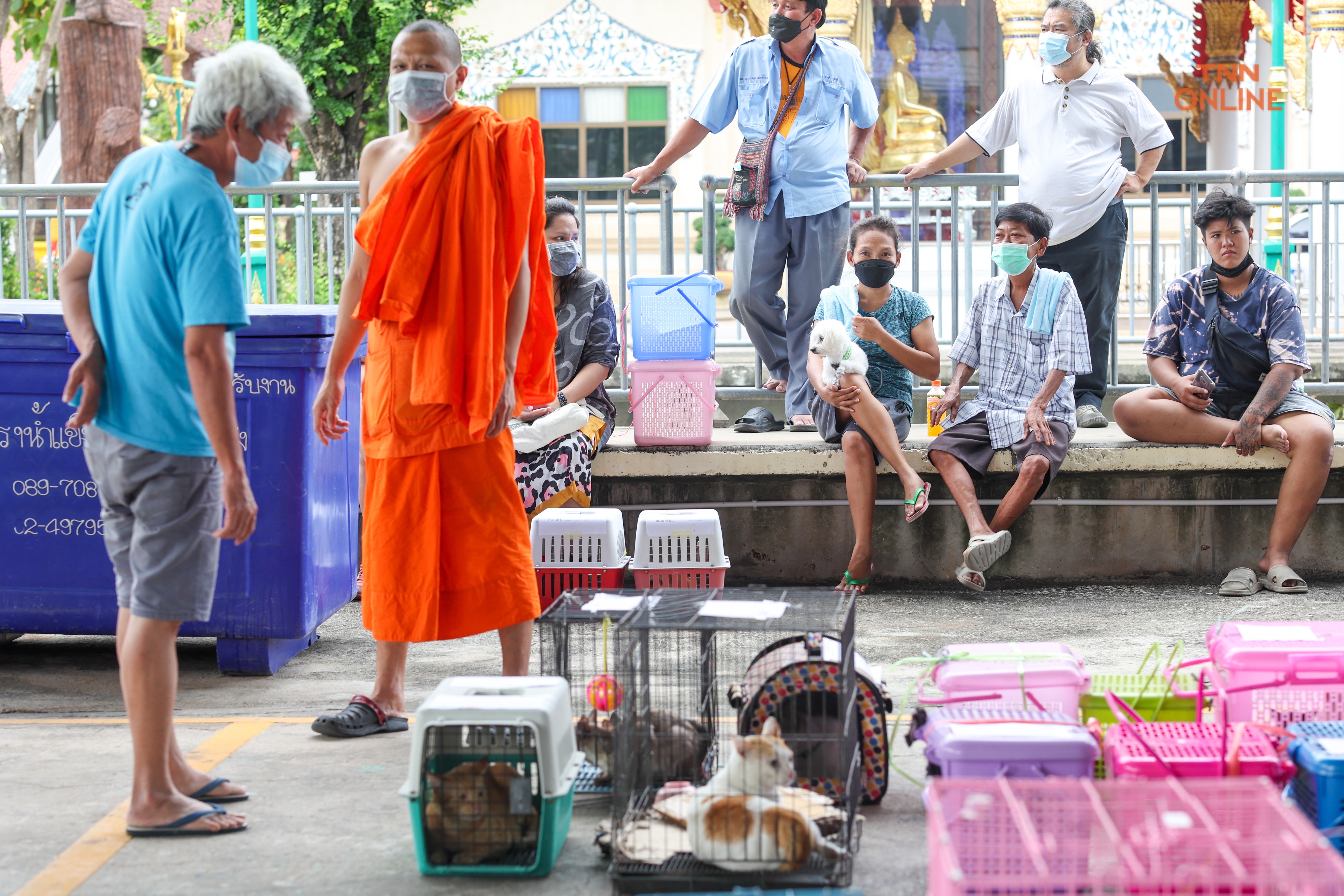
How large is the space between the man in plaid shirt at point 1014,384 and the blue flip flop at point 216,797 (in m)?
3.16

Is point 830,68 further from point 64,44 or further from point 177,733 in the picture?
point 64,44

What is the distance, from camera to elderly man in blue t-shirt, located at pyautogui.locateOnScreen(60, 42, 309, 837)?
2.83 m

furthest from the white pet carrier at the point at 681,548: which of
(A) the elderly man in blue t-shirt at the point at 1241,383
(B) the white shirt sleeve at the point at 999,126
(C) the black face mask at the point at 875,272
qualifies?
(B) the white shirt sleeve at the point at 999,126

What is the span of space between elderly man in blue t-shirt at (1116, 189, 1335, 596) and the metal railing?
0.65 m

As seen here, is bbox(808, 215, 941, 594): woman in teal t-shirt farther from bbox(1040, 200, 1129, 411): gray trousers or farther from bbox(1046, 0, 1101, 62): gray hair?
bbox(1046, 0, 1101, 62): gray hair

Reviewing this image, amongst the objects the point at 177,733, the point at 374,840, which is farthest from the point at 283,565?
the point at 374,840

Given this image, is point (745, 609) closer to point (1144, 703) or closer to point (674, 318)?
point (1144, 703)

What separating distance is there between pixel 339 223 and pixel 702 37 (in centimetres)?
713

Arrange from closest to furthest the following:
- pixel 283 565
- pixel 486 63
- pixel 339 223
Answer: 1. pixel 283 565
2. pixel 339 223
3. pixel 486 63

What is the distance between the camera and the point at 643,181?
6020 millimetres

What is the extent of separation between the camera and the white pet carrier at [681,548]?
4.70m

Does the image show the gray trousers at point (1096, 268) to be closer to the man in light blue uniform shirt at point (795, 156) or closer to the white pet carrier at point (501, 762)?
the man in light blue uniform shirt at point (795, 156)

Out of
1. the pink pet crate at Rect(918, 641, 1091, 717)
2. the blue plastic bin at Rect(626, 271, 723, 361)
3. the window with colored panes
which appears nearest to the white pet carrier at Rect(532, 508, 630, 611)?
the blue plastic bin at Rect(626, 271, 723, 361)

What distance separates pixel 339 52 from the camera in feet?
37.2
